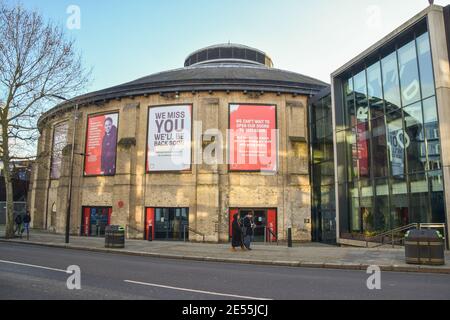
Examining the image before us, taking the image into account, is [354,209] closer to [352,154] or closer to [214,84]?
[352,154]

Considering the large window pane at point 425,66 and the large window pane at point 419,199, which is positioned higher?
the large window pane at point 425,66

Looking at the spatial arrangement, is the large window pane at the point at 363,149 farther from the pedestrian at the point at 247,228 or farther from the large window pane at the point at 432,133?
the pedestrian at the point at 247,228

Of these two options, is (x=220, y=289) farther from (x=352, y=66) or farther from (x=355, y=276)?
(x=352, y=66)

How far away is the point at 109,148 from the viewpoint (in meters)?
26.2

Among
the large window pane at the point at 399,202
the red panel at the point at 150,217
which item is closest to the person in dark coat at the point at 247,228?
the large window pane at the point at 399,202

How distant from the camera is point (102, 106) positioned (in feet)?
89.2

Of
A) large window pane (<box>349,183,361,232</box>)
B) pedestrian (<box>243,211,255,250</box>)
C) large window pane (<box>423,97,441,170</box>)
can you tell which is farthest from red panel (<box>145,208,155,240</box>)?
large window pane (<box>423,97,441,170</box>)

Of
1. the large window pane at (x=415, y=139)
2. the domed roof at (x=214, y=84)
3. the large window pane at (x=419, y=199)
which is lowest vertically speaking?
the large window pane at (x=419, y=199)

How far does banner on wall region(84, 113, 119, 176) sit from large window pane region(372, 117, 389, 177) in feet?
56.1

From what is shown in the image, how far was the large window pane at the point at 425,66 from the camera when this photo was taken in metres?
15.5

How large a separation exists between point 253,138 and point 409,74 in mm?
10078

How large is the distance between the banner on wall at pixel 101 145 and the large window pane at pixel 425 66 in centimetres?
1950

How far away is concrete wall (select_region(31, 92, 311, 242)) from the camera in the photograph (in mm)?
23188
